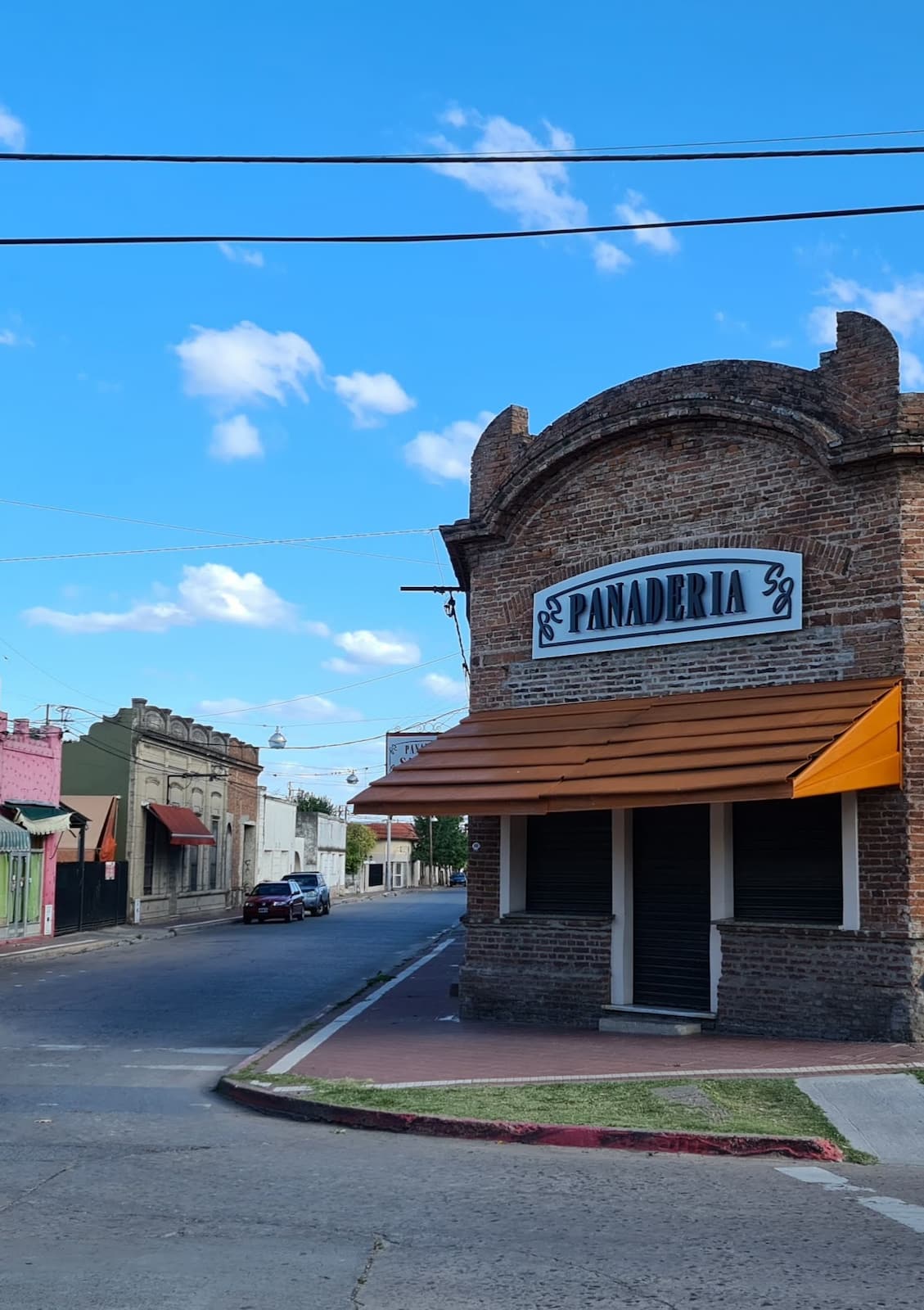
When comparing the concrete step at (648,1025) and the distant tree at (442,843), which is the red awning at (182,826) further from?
the distant tree at (442,843)

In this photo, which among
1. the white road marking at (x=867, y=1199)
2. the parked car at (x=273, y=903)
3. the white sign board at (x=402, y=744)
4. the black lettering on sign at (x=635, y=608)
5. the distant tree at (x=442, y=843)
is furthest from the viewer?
the distant tree at (x=442, y=843)

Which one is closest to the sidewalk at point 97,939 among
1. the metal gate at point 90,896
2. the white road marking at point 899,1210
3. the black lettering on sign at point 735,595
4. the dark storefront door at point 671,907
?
the metal gate at point 90,896

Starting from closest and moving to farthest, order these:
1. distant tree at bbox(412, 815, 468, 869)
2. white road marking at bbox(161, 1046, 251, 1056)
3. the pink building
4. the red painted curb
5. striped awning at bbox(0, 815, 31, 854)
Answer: the red painted curb, white road marking at bbox(161, 1046, 251, 1056), striped awning at bbox(0, 815, 31, 854), the pink building, distant tree at bbox(412, 815, 468, 869)

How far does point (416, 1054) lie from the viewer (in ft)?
42.8

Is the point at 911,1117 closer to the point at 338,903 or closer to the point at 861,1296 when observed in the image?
the point at 861,1296

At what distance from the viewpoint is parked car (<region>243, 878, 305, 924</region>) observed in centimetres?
4406

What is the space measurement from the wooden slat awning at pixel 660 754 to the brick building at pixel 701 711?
33 millimetres

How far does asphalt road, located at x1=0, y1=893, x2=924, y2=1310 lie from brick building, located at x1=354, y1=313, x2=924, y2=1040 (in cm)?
488

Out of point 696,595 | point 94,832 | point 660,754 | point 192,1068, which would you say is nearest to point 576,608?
point 696,595


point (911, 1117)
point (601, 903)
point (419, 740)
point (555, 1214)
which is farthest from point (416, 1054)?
point (419, 740)

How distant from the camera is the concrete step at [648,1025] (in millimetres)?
14062

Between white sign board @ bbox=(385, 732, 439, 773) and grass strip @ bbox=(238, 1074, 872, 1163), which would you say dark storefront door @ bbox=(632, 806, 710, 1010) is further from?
white sign board @ bbox=(385, 732, 439, 773)

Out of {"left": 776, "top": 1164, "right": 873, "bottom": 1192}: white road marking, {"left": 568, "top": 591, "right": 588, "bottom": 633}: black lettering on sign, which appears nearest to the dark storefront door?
{"left": 568, "top": 591, "right": 588, "bottom": 633}: black lettering on sign

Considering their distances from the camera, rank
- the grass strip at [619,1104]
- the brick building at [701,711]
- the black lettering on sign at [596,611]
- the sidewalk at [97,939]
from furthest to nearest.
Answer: the sidewalk at [97,939]
the black lettering on sign at [596,611]
the brick building at [701,711]
the grass strip at [619,1104]
